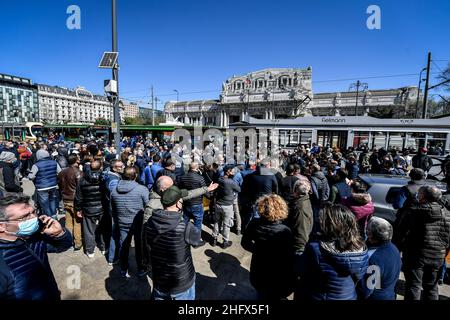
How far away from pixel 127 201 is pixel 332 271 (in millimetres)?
2824

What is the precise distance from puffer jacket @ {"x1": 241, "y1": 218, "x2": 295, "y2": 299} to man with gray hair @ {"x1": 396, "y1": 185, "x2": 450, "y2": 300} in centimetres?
158

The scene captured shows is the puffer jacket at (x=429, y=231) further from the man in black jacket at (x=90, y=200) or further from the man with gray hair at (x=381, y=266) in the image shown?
the man in black jacket at (x=90, y=200)

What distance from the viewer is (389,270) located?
1802 millimetres

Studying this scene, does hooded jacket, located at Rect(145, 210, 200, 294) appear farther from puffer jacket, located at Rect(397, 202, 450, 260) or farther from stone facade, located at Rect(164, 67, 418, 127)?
stone facade, located at Rect(164, 67, 418, 127)

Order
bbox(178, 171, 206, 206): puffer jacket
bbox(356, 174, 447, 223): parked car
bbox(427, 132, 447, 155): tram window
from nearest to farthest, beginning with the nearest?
Answer: bbox(356, 174, 447, 223): parked car
bbox(178, 171, 206, 206): puffer jacket
bbox(427, 132, 447, 155): tram window

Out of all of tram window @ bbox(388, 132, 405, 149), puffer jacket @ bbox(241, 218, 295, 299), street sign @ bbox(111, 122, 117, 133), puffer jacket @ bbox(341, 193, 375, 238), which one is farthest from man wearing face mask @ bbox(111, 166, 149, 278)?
tram window @ bbox(388, 132, 405, 149)

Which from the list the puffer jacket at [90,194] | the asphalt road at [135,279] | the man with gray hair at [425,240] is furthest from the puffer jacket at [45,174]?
the man with gray hair at [425,240]

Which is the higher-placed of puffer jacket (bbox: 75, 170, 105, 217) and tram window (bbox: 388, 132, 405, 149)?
tram window (bbox: 388, 132, 405, 149)

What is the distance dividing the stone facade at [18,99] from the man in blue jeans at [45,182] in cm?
8685

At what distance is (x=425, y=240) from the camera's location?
242 cm

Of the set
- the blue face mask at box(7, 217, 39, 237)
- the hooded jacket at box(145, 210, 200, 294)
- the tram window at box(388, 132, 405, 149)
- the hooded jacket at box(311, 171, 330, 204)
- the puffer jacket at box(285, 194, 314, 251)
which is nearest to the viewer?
the blue face mask at box(7, 217, 39, 237)

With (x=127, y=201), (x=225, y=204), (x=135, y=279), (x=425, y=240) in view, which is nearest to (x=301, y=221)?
(x=425, y=240)

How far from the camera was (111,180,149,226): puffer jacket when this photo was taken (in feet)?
10.5

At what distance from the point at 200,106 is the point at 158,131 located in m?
52.8
